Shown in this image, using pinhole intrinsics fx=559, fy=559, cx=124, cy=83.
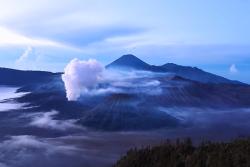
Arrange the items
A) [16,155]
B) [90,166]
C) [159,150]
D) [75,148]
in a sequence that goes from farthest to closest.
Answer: [75,148]
[16,155]
[90,166]
[159,150]

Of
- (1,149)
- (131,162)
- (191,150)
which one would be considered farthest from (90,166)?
(191,150)

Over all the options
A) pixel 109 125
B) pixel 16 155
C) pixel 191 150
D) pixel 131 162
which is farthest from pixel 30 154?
pixel 191 150

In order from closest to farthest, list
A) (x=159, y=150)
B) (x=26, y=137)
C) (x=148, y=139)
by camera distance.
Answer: (x=159, y=150) < (x=148, y=139) < (x=26, y=137)

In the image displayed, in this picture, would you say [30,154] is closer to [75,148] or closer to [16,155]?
[16,155]

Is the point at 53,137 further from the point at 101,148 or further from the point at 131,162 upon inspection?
the point at 131,162

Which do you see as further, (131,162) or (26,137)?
(26,137)

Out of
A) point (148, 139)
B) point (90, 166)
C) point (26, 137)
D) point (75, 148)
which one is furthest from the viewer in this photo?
point (26, 137)
